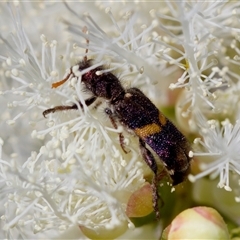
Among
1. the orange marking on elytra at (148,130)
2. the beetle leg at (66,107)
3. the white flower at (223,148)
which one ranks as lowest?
the white flower at (223,148)

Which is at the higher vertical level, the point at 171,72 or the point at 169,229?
the point at 171,72

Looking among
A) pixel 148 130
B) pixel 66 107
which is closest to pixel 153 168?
pixel 148 130

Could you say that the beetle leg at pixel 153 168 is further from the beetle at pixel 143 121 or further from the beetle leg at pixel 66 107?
the beetle leg at pixel 66 107

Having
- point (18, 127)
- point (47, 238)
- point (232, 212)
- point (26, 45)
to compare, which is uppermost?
point (26, 45)

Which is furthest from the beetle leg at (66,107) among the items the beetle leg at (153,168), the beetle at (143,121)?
the beetle leg at (153,168)

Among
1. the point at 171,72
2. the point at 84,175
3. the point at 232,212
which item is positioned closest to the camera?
the point at 84,175

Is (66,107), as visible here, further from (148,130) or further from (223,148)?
(223,148)

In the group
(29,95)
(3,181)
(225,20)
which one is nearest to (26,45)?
(29,95)

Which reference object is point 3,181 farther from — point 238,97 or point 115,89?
point 238,97

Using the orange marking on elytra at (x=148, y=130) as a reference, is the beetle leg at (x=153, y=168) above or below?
below
